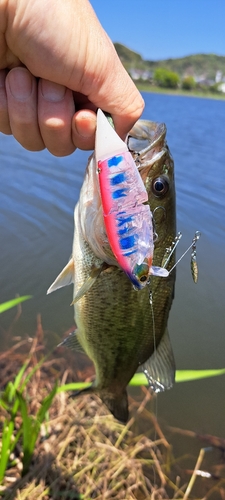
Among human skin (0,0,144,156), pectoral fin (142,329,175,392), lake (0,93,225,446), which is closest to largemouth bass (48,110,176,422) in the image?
pectoral fin (142,329,175,392)

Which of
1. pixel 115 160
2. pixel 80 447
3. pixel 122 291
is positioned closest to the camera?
pixel 115 160

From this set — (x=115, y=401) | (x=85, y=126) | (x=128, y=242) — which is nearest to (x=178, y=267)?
(x=115, y=401)

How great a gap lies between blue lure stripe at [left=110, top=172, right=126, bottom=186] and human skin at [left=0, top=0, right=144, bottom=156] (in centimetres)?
36

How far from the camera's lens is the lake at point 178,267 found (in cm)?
409

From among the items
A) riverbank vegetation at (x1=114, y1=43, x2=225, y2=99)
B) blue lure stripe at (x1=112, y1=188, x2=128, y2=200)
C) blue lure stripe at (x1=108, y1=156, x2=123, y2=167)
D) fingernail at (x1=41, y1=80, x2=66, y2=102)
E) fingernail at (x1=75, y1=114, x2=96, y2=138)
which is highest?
riverbank vegetation at (x1=114, y1=43, x2=225, y2=99)

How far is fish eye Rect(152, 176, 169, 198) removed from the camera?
1728mm

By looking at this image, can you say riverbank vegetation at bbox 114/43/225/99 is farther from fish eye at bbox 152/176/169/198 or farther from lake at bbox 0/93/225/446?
fish eye at bbox 152/176/169/198

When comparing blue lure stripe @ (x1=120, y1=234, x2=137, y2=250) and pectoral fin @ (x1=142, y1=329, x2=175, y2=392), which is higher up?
blue lure stripe @ (x1=120, y1=234, x2=137, y2=250)

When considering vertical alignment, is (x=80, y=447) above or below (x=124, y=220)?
below

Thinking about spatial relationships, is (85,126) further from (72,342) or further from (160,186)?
(72,342)

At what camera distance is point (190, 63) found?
7032 inches

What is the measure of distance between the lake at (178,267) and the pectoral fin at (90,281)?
2.41m

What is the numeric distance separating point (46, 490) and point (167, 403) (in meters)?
1.76

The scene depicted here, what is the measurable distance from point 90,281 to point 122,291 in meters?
0.19
